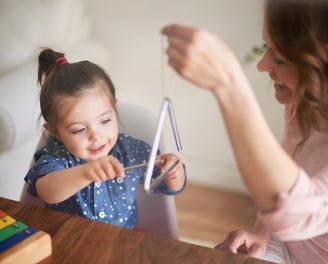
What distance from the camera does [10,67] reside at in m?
0.68

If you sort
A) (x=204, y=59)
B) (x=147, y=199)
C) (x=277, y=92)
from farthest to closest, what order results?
(x=147, y=199) → (x=277, y=92) → (x=204, y=59)

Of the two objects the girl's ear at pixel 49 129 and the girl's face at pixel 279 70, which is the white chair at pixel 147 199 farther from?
the girl's face at pixel 279 70

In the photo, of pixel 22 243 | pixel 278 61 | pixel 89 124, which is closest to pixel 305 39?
pixel 278 61

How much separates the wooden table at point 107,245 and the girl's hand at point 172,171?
0.22 ft

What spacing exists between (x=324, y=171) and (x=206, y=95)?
15cm

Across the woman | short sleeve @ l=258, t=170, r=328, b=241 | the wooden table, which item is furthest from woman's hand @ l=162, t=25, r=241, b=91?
the wooden table

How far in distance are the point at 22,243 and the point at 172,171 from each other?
0.19 meters

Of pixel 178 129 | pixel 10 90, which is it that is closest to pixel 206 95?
pixel 178 129

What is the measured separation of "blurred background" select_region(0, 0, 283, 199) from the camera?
0.52 metres

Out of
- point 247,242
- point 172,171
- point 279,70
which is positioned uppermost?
point 279,70

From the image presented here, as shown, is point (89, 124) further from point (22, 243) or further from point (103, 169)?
point (22, 243)

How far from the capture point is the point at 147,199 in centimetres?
66

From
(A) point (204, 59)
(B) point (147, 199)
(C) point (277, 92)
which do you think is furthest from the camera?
(B) point (147, 199)

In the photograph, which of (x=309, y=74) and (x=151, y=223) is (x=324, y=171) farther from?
(x=151, y=223)
